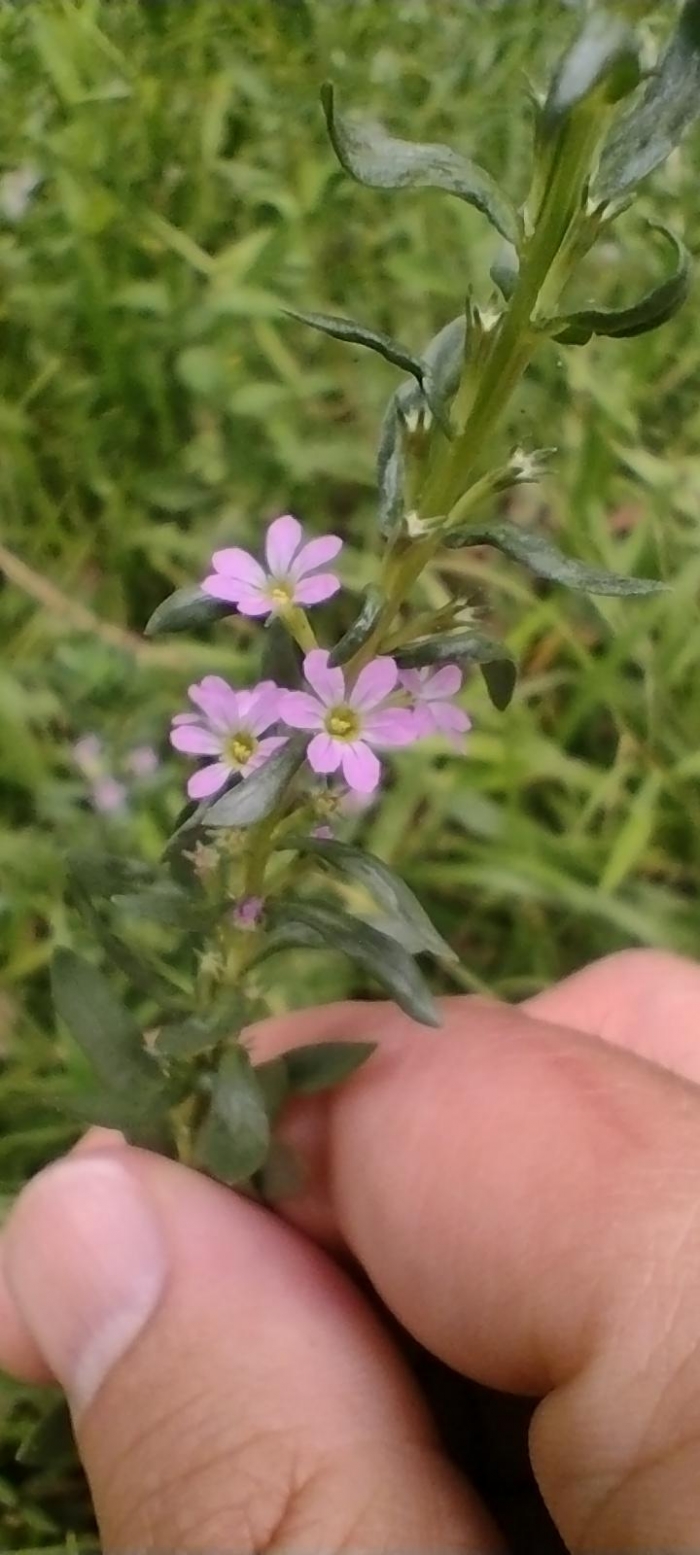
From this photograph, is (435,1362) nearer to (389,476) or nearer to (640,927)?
(640,927)

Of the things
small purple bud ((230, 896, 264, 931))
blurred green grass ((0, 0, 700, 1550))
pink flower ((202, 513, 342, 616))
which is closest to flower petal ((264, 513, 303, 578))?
pink flower ((202, 513, 342, 616))

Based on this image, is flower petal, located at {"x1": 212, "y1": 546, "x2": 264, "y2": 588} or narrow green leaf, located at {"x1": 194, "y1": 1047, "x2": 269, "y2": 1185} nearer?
flower petal, located at {"x1": 212, "y1": 546, "x2": 264, "y2": 588}

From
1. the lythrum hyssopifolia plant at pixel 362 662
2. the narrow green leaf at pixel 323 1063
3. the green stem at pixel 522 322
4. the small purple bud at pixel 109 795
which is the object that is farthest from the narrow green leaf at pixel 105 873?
the small purple bud at pixel 109 795

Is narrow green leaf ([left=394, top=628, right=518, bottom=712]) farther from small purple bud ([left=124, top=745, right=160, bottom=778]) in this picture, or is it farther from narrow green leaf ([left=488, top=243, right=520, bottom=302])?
small purple bud ([left=124, top=745, right=160, bottom=778])

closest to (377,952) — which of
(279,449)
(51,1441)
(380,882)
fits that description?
(380,882)

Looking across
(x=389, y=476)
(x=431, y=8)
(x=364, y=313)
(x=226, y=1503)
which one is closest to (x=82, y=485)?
(x=364, y=313)

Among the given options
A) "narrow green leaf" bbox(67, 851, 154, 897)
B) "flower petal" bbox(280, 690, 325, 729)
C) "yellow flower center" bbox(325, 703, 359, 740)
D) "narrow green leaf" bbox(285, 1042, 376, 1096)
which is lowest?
"narrow green leaf" bbox(285, 1042, 376, 1096)
